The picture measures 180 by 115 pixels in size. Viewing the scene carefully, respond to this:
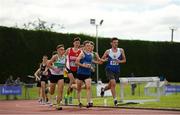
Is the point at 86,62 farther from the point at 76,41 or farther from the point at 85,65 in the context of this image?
the point at 76,41

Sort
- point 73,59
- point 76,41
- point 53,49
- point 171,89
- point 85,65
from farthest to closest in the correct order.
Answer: point 53,49 < point 171,89 < point 73,59 < point 76,41 < point 85,65

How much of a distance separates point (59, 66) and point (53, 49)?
3026 centimetres

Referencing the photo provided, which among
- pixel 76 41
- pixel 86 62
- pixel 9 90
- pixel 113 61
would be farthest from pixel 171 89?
pixel 86 62

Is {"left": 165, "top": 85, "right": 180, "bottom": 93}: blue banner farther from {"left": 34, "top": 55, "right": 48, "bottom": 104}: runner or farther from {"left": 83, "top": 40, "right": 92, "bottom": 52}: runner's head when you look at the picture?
{"left": 83, "top": 40, "right": 92, "bottom": 52}: runner's head

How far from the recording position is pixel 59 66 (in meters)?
17.6

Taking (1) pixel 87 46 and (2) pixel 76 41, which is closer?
(1) pixel 87 46

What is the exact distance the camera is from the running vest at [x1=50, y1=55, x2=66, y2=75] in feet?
57.7

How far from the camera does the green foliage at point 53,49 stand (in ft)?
145

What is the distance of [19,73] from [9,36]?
297 cm

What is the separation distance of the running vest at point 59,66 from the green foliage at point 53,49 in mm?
25667

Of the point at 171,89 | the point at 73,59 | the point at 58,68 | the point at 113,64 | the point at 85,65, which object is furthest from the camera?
the point at 171,89

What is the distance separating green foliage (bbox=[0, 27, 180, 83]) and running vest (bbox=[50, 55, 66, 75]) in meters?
25.7

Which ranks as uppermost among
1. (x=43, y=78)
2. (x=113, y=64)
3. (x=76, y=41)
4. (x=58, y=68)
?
(x=76, y=41)

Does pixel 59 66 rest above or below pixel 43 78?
above
